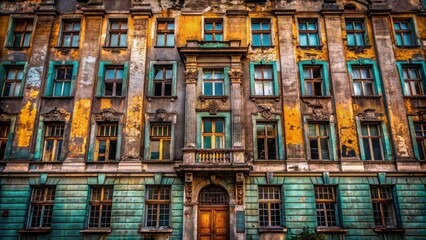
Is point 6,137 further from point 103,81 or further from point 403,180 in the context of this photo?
point 403,180

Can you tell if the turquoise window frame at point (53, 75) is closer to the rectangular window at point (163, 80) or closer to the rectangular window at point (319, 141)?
the rectangular window at point (163, 80)

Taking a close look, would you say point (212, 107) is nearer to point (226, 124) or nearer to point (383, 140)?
point (226, 124)

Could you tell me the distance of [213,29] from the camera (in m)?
20.9

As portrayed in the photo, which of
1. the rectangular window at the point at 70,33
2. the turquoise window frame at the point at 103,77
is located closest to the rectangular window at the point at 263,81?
the turquoise window frame at the point at 103,77

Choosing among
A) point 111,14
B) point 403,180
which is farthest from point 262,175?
point 111,14

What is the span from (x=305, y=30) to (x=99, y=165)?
14050 mm

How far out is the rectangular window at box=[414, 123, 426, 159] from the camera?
18594mm

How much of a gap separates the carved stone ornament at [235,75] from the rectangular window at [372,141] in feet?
23.6

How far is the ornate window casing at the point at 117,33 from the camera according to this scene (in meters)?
20.6

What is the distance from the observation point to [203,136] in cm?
1852

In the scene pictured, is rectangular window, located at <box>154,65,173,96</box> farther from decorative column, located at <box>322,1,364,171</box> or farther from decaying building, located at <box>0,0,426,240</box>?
decorative column, located at <box>322,1,364,171</box>

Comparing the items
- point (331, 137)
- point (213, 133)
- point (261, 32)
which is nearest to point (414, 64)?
point (331, 137)

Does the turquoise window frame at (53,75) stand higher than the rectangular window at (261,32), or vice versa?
the rectangular window at (261,32)

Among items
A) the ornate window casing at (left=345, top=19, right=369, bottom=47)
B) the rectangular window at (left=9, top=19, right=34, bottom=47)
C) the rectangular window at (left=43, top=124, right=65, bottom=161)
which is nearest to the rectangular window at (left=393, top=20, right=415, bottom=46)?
the ornate window casing at (left=345, top=19, right=369, bottom=47)
